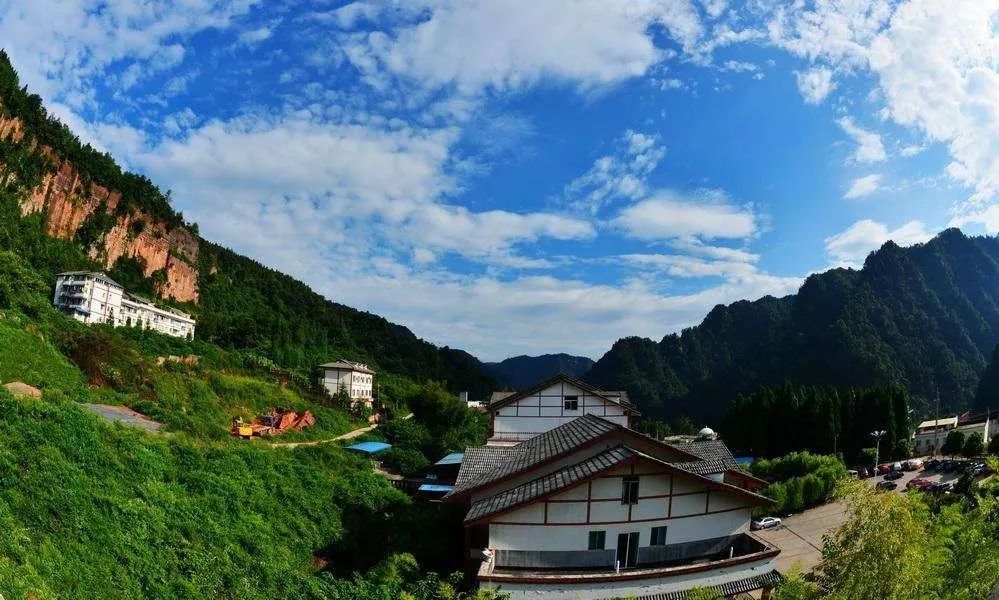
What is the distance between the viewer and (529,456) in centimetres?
1532

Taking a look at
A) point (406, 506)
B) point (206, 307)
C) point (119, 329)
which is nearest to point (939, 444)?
point (406, 506)

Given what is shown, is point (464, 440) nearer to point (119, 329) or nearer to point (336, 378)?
point (336, 378)

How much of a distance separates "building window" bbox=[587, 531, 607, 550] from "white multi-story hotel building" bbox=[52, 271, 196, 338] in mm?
50024

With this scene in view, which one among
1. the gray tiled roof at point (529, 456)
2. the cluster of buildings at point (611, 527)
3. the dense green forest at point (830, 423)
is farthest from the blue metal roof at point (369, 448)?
the dense green forest at point (830, 423)

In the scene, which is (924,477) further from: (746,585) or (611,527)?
(611,527)

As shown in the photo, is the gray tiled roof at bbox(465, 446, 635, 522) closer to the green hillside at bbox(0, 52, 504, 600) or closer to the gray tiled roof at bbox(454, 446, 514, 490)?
the gray tiled roof at bbox(454, 446, 514, 490)

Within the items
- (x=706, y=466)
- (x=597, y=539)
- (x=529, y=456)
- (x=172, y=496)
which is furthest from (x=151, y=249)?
(x=597, y=539)

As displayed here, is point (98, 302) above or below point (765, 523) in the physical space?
above

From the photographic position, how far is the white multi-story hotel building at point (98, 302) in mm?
50938

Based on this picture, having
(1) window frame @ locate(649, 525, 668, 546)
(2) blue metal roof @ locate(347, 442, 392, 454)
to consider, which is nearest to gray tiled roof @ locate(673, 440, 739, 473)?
(1) window frame @ locate(649, 525, 668, 546)

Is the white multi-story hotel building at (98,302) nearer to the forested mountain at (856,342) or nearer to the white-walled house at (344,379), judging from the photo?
the white-walled house at (344,379)

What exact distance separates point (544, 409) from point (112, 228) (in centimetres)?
6801

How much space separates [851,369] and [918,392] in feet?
40.4

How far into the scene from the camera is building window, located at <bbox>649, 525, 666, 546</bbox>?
1249 centimetres
